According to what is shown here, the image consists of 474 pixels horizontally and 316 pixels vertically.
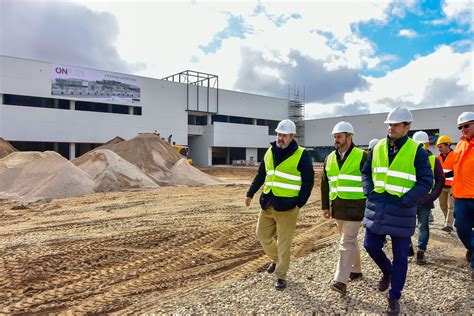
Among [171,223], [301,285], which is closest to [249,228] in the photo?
[171,223]

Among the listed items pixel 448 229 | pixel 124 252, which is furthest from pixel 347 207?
pixel 448 229

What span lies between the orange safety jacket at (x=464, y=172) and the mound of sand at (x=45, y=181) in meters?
13.6

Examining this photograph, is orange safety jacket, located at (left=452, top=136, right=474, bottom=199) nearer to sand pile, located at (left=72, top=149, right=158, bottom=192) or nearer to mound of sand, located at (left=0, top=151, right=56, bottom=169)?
sand pile, located at (left=72, top=149, right=158, bottom=192)

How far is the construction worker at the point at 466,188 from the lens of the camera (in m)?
4.51

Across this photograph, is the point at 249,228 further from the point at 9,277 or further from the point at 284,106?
the point at 284,106

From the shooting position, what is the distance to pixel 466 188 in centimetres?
453

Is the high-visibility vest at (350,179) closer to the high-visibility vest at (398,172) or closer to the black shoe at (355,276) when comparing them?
the high-visibility vest at (398,172)

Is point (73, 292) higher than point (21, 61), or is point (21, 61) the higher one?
point (21, 61)

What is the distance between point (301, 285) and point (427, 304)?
1373 millimetres

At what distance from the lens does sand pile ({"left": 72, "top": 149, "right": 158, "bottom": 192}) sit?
1609cm

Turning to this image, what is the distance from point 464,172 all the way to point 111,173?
14885 mm

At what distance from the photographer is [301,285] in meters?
4.39

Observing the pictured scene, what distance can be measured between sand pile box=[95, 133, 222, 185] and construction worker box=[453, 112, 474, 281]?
51.3 feet

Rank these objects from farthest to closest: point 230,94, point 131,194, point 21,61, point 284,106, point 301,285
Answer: point 284,106 < point 230,94 < point 21,61 < point 131,194 < point 301,285
